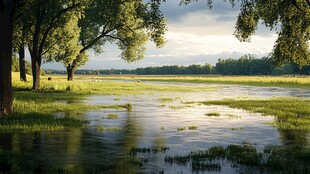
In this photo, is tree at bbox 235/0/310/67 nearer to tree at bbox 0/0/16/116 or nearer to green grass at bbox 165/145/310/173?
green grass at bbox 165/145/310/173

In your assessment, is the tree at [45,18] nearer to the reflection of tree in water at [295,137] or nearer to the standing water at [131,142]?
the standing water at [131,142]

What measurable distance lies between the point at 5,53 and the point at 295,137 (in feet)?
53.8

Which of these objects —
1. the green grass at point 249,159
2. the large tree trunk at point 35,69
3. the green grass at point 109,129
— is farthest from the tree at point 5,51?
the large tree trunk at point 35,69

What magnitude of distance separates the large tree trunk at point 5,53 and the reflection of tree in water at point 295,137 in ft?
50.4

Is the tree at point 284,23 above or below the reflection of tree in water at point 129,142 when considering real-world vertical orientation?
above

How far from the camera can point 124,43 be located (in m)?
74.0

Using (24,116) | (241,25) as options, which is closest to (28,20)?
(24,116)

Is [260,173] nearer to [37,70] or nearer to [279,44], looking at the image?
[279,44]

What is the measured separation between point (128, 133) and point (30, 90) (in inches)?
1239

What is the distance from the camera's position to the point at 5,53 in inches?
837

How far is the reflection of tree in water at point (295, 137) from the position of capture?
1623 centimetres

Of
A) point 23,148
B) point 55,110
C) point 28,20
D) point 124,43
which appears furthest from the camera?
point 124,43

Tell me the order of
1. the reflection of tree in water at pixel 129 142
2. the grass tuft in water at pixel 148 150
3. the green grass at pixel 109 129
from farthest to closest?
the green grass at pixel 109 129
the grass tuft in water at pixel 148 150
the reflection of tree in water at pixel 129 142

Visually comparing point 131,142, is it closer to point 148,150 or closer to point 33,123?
point 148,150
